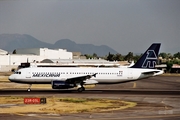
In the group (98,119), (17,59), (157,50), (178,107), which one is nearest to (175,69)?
(17,59)

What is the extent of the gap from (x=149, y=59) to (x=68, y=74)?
1447 cm

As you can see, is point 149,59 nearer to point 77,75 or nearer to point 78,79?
point 77,75

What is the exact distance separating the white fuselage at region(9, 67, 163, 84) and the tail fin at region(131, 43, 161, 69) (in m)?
1.51

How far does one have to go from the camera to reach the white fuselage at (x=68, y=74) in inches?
2235

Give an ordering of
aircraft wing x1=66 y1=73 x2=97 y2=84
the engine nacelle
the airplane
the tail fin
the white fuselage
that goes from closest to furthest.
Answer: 1. the engine nacelle
2. aircraft wing x1=66 y1=73 x2=97 y2=84
3. the airplane
4. the white fuselage
5. the tail fin

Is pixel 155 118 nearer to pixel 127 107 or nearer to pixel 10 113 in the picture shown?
pixel 127 107

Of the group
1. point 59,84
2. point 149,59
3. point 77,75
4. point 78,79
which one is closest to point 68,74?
point 77,75

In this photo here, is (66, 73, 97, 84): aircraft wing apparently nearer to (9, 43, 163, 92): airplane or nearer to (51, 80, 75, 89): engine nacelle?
(9, 43, 163, 92): airplane

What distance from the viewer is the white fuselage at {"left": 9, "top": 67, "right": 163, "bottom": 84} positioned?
56.8 m

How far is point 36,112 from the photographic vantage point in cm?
3262

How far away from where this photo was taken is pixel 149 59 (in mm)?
60531

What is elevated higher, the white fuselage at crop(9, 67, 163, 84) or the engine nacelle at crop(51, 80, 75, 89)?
the white fuselage at crop(9, 67, 163, 84)

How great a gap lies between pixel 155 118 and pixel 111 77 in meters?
28.9

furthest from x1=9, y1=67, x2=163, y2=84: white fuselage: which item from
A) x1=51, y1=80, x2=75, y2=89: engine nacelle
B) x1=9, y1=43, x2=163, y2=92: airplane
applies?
x1=51, y1=80, x2=75, y2=89: engine nacelle
